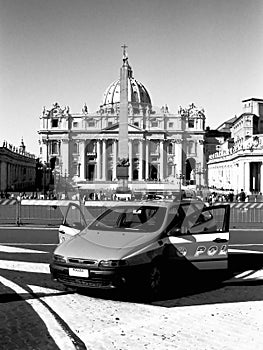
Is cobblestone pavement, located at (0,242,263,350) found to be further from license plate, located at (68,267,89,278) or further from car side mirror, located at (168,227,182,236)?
car side mirror, located at (168,227,182,236)

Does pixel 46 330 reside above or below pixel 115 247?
below

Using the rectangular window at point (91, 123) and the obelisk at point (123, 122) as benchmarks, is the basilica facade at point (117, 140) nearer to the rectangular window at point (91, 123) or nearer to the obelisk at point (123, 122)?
the rectangular window at point (91, 123)

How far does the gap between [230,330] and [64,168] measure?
89740mm

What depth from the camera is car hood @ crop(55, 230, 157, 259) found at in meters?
6.68

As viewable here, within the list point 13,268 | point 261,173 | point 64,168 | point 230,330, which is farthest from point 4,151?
point 230,330

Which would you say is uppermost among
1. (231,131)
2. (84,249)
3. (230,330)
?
(231,131)

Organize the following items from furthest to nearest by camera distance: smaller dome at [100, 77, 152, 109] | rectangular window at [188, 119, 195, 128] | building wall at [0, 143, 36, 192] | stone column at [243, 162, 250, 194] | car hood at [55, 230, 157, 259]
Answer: smaller dome at [100, 77, 152, 109]
rectangular window at [188, 119, 195, 128]
building wall at [0, 143, 36, 192]
stone column at [243, 162, 250, 194]
car hood at [55, 230, 157, 259]

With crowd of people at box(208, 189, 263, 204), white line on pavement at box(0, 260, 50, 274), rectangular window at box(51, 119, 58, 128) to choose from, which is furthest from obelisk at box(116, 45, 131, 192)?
rectangular window at box(51, 119, 58, 128)

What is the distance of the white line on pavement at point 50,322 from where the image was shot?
4.97 metres

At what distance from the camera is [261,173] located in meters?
67.2

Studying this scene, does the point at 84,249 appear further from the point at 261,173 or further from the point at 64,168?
the point at 64,168

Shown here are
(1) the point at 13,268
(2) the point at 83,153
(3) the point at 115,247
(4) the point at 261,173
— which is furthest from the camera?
(2) the point at 83,153

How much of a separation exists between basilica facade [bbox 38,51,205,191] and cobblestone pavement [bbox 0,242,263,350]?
8523 cm

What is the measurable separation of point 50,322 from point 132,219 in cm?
286
